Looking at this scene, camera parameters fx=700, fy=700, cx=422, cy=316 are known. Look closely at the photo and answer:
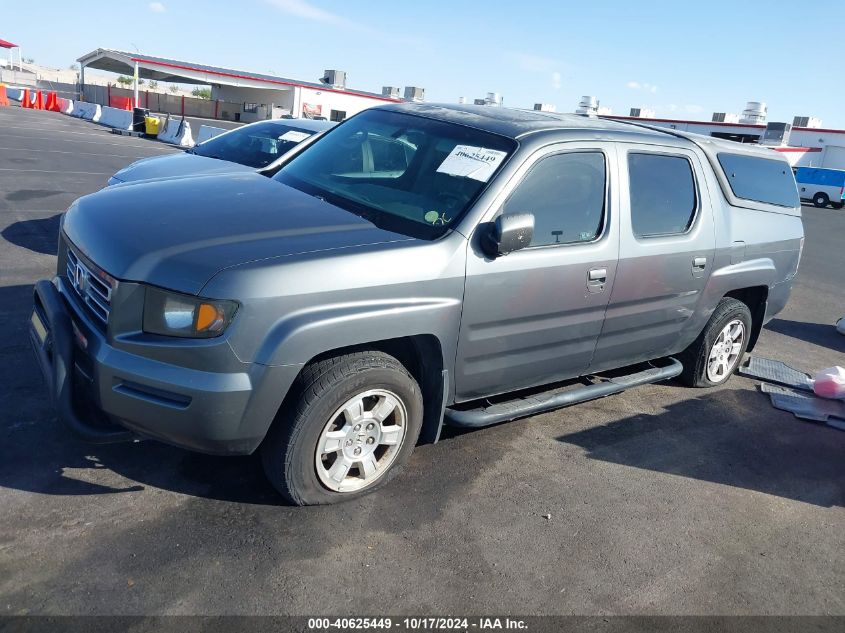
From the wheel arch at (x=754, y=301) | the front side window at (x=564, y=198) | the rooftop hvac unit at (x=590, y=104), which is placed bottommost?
A: the wheel arch at (x=754, y=301)

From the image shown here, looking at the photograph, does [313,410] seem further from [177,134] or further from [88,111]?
[88,111]

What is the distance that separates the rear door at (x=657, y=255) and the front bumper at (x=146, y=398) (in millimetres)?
2419

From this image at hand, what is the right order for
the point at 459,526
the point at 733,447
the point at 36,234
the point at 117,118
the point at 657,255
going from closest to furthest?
1. the point at 459,526
2. the point at 657,255
3. the point at 733,447
4. the point at 36,234
5. the point at 117,118

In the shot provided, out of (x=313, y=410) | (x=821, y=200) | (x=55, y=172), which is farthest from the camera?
(x=821, y=200)

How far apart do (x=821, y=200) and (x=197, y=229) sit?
120 feet

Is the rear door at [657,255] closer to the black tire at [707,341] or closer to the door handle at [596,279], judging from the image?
the door handle at [596,279]

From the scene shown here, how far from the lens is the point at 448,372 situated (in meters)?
3.69

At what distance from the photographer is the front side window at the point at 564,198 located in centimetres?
392

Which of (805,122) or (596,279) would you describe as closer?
(596,279)

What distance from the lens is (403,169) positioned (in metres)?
4.14

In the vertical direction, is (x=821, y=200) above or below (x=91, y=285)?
above

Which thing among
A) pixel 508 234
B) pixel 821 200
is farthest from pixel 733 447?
pixel 821 200

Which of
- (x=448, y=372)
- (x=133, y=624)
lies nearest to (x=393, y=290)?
(x=448, y=372)

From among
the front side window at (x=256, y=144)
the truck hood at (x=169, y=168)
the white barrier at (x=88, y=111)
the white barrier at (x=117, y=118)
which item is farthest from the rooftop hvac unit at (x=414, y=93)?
the white barrier at (x=88, y=111)
